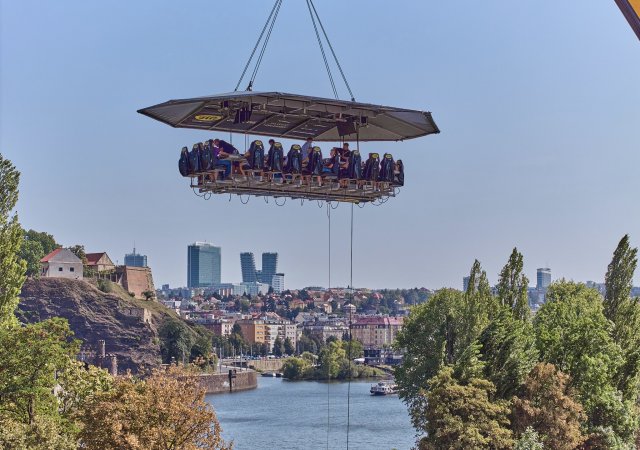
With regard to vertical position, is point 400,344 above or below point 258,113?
below

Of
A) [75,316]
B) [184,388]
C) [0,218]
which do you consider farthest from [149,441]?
[75,316]

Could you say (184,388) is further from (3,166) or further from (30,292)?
(30,292)

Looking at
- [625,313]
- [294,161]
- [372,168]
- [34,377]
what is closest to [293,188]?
[294,161]

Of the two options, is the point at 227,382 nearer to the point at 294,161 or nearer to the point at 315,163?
the point at 315,163

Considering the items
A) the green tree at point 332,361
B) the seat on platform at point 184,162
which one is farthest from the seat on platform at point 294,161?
the green tree at point 332,361

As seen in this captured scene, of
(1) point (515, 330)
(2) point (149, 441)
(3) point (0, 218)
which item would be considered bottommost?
(2) point (149, 441)

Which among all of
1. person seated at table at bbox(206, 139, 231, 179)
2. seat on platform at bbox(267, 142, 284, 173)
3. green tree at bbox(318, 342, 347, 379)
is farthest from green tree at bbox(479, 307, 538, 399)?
green tree at bbox(318, 342, 347, 379)

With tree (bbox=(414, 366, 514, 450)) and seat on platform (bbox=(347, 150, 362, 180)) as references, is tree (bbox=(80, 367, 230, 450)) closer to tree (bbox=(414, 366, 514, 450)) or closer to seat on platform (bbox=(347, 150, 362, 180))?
seat on platform (bbox=(347, 150, 362, 180))
